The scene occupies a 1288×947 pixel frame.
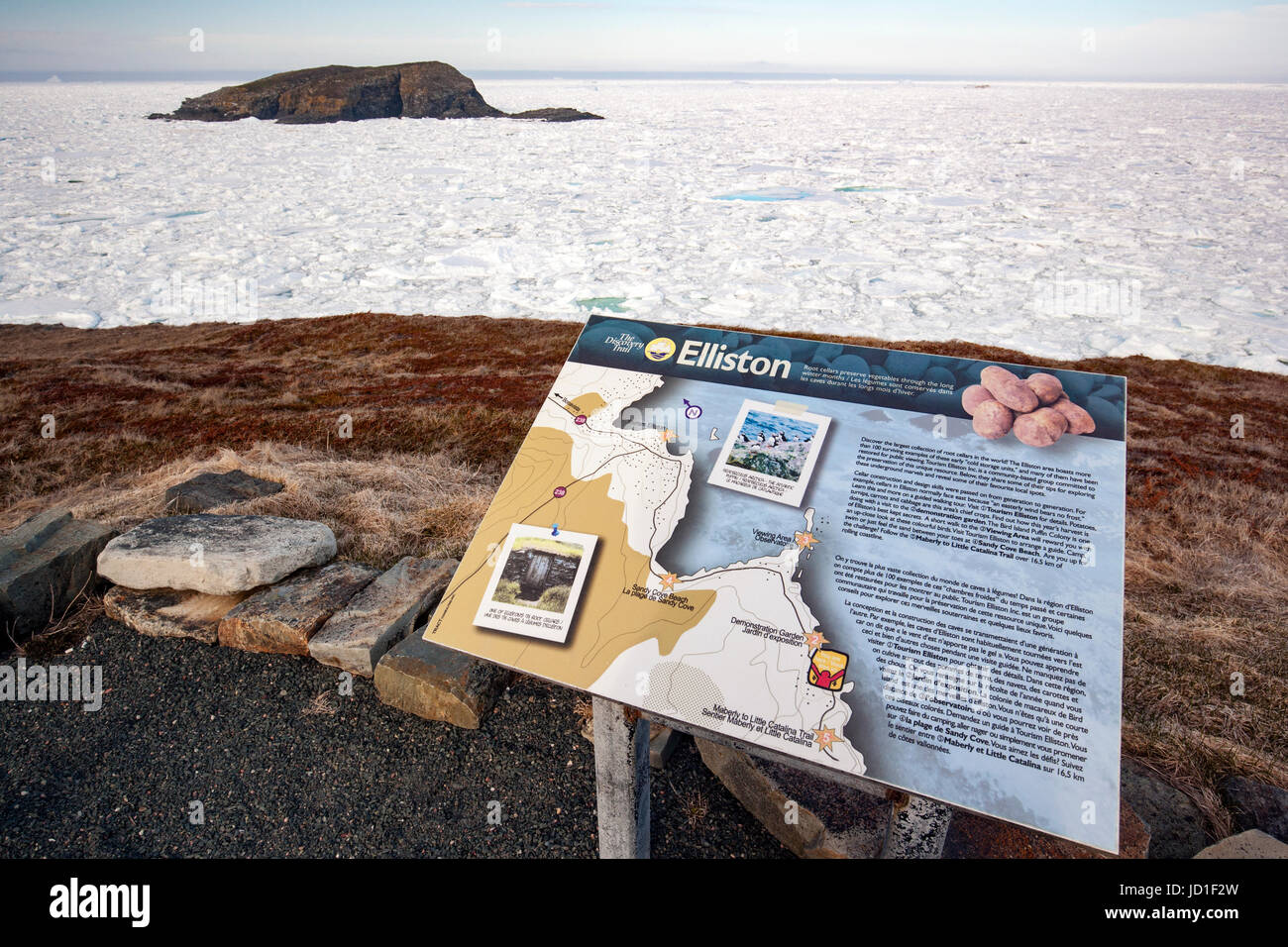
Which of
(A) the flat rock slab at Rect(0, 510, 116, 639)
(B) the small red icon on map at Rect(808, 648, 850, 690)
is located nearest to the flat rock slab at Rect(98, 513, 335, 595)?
(A) the flat rock slab at Rect(0, 510, 116, 639)

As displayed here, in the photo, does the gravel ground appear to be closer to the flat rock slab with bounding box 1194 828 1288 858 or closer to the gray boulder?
the flat rock slab with bounding box 1194 828 1288 858

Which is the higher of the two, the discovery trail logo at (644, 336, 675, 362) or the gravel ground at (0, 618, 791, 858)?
the discovery trail logo at (644, 336, 675, 362)

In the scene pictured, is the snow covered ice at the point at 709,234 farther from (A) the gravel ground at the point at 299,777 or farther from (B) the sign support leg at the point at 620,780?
(B) the sign support leg at the point at 620,780

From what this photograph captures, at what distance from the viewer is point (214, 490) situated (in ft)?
17.5

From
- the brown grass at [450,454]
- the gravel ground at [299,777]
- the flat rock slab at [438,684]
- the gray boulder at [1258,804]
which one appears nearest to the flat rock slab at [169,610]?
the gravel ground at [299,777]

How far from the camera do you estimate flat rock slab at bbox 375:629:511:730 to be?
327 centimetres

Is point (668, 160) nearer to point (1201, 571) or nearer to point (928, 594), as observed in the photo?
point (1201, 571)

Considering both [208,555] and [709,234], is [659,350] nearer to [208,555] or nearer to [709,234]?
[208,555]

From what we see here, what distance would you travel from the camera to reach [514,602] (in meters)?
2.18

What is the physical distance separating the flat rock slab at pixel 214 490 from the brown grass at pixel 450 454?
21 centimetres

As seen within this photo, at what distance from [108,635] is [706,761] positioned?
3258 mm

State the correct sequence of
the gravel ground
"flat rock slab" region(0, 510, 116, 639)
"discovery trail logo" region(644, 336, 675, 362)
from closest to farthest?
"discovery trail logo" region(644, 336, 675, 362) → the gravel ground → "flat rock slab" region(0, 510, 116, 639)

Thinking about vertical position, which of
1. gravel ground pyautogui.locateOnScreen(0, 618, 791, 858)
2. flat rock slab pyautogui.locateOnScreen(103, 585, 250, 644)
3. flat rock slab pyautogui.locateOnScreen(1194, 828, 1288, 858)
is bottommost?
gravel ground pyautogui.locateOnScreen(0, 618, 791, 858)

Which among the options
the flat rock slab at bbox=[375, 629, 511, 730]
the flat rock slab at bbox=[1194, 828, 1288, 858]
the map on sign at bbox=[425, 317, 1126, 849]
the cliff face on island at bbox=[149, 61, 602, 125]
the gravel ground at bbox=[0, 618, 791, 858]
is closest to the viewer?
the map on sign at bbox=[425, 317, 1126, 849]
